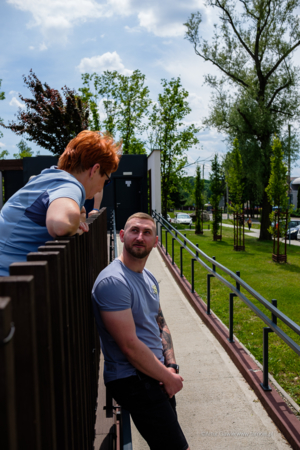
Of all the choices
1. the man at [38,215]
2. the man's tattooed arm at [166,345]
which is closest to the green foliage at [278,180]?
the man's tattooed arm at [166,345]

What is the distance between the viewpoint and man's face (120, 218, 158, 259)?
2.44 meters

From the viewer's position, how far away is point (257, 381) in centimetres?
366

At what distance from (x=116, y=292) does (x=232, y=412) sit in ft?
6.40

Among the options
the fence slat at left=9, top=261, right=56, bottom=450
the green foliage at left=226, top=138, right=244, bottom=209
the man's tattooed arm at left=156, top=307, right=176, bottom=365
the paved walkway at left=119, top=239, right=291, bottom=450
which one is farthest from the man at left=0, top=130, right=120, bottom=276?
the green foliage at left=226, top=138, right=244, bottom=209

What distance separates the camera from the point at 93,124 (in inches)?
1195

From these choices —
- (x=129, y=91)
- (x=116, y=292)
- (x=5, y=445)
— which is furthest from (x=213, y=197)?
(x=5, y=445)

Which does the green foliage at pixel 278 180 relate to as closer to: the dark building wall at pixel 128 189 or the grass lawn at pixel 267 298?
the grass lawn at pixel 267 298

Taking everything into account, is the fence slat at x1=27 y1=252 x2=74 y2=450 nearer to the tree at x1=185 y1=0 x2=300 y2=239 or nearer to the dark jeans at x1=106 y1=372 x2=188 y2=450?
the dark jeans at x1=106 y1=372 x2=188 y2=450

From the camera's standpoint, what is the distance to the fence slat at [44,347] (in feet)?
2.99

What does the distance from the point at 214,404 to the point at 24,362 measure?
3.08 metres

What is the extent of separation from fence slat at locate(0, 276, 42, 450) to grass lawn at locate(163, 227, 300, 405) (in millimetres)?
3435

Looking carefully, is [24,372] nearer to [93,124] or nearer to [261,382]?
[261,382]

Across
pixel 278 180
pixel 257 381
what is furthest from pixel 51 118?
pixel 257 381

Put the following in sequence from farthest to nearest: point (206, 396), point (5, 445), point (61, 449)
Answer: point (206, 396) < point (61, 449) < point (5, 445)
